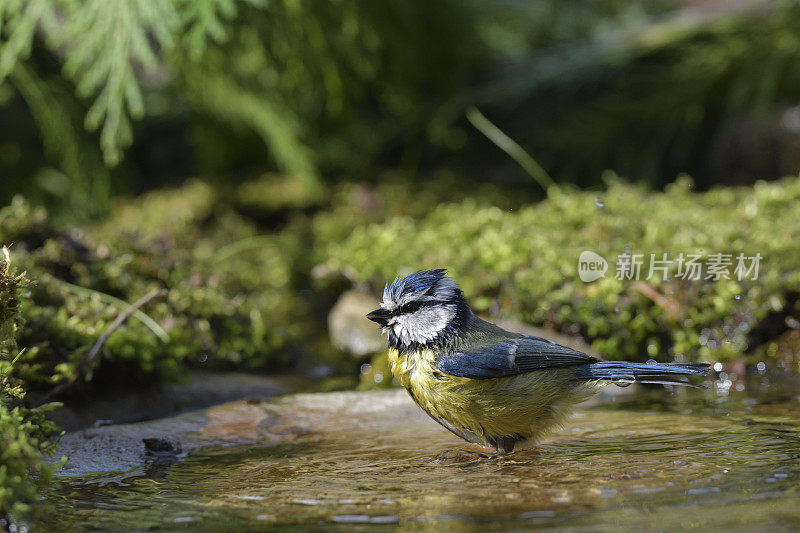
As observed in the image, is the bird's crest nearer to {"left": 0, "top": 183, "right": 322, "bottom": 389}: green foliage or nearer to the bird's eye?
the bird's eye

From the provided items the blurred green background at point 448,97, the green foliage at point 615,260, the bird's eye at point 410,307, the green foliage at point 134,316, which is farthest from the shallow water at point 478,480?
the blurred green background at point 448,97

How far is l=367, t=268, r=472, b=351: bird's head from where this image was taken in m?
3.34

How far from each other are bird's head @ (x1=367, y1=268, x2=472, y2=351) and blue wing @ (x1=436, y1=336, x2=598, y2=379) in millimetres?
168

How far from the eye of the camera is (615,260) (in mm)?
4809

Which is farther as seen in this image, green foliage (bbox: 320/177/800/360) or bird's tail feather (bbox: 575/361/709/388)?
green foliage (bbox: 320/177/800/360)

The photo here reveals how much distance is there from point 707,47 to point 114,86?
541 centimetres

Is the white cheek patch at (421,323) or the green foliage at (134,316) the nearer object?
the white cheek patch at (421,323)

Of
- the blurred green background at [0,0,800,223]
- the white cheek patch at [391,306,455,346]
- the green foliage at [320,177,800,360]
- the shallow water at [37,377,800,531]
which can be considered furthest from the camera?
the blurred green background at [0,0,800,223]

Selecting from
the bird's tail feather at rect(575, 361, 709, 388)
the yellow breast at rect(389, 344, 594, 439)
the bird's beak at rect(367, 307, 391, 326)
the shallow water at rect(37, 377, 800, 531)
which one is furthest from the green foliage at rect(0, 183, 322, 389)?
the bird's tail feather at rect(575, 361, 709, 388)

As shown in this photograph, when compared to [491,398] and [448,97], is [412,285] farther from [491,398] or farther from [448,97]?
[448,97]

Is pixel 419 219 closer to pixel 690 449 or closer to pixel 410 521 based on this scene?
pixel 690 449

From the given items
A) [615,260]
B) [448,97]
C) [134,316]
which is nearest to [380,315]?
[134,316]

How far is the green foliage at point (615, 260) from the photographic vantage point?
176 inches

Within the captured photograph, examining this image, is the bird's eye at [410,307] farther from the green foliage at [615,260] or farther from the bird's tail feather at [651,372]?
the green foliage at [615,260]
